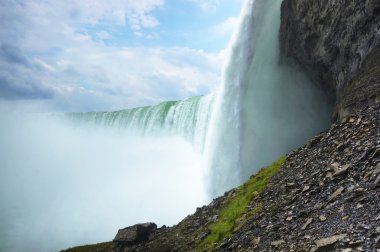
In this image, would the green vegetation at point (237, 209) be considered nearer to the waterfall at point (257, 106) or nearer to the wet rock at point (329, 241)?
the wet rock at point (329, 241)

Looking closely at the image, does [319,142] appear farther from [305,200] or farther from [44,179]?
[44,179]

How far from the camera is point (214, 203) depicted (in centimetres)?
2259

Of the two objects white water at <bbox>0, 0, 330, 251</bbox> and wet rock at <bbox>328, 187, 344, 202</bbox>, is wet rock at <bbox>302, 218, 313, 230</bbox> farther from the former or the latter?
white water at <bbox>0, 0, 330, 251</bbox>

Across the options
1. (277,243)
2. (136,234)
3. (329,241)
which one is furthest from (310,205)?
(136,234)

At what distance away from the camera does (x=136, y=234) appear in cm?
2417

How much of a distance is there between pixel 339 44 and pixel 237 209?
20004 mm

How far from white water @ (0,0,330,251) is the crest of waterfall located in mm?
287

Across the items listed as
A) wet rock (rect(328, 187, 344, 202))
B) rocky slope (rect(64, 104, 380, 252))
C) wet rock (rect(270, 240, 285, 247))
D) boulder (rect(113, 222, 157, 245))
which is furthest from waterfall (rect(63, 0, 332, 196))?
wet rock (rect(270, 240, 285, 247))

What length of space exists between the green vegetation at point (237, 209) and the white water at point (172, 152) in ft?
65.4

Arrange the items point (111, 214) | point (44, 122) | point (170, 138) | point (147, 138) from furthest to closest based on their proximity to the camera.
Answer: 1. point (44, 122)
2. point (147, 138)
3. point (170, 138)
4. point (111, 214)

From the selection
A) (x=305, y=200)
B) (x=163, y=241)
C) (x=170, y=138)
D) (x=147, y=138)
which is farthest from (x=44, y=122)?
(x=305, y=200)

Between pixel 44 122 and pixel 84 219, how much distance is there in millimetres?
110017

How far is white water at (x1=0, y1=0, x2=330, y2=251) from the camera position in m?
42.5

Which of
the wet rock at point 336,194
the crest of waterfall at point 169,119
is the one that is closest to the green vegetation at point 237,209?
the wet rock at point 336,194
